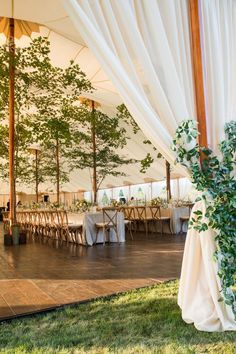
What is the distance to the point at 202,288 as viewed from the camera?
2500mm

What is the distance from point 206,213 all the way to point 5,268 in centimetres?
356

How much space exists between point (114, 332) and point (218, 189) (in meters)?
1.27

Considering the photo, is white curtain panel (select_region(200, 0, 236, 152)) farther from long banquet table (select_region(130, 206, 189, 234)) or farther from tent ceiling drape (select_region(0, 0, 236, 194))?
long banquet table (select_region(130, 206, 189, 234))

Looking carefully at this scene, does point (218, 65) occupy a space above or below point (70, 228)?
above

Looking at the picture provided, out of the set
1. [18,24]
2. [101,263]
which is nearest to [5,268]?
[101,263]

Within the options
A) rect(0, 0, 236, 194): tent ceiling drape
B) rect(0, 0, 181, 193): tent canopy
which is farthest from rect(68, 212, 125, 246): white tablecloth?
rect(0, 0, 236, 194): tent ceiling drape

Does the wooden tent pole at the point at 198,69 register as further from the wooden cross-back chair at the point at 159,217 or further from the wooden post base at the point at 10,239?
the wooden cross-back chair at the point at 159,217

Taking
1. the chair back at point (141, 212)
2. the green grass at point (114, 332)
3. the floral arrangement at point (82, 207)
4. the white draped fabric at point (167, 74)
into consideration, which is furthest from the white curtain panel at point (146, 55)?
the chair back at point (141, 212)

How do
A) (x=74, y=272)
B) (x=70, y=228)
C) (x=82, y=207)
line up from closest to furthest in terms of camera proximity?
(x=74, y=272), (x=70, y=228), (x=82, y=207)

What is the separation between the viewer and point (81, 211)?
26.0 ft

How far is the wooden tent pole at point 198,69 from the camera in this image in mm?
2682

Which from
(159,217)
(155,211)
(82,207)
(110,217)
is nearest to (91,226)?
(110,217)

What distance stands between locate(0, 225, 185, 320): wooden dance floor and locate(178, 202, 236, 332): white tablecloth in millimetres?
1096

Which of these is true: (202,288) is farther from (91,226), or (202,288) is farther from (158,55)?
(91,226)
